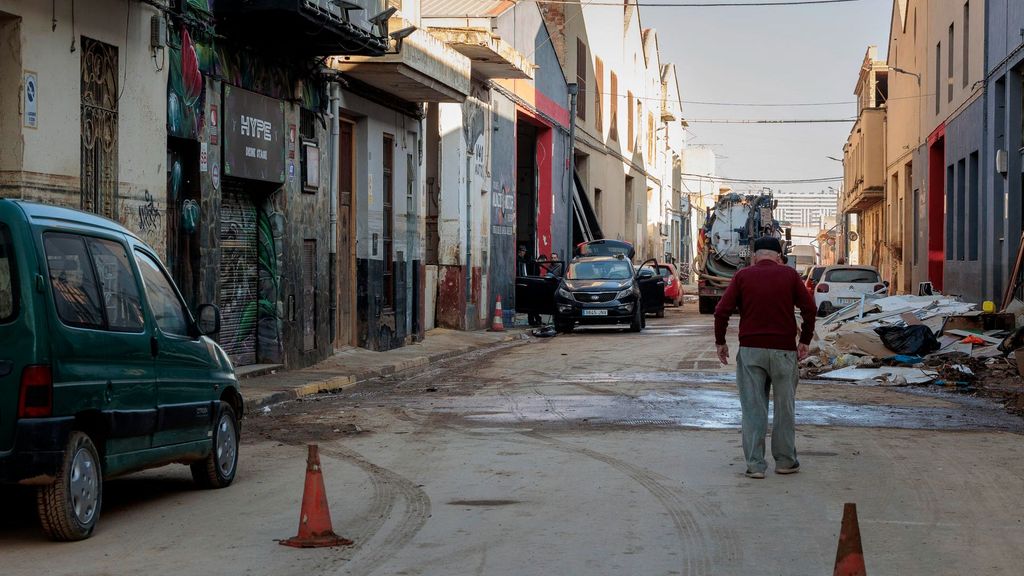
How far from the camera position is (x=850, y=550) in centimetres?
522

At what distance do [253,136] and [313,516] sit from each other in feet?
36.2

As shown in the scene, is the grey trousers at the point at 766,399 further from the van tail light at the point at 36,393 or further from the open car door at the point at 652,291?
the open car door at the point at 652,291

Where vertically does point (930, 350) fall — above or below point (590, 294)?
below

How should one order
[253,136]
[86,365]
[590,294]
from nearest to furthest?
[86,365]
[253,136]
[590,294]

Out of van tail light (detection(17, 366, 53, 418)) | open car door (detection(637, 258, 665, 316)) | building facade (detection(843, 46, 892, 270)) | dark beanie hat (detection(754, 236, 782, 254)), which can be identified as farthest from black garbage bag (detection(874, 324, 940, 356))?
building facade (detection(843, 46, 892, 270))

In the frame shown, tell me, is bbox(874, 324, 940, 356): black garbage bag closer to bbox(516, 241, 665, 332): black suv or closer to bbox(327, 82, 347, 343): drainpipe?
bbox(327, 82, 347, 343): drainpipe

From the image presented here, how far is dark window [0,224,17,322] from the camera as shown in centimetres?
677

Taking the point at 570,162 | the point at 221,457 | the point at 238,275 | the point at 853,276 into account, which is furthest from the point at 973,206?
the point at 221,457

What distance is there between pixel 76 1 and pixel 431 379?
757 cm

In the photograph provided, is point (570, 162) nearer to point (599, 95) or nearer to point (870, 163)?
point (599, 95)

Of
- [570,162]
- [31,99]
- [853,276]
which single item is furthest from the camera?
[570,162]

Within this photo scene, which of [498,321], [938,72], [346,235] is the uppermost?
[938,72]

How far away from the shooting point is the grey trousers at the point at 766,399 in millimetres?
9484

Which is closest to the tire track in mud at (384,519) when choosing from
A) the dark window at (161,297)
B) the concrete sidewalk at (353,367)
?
the dark window at (161,297)
